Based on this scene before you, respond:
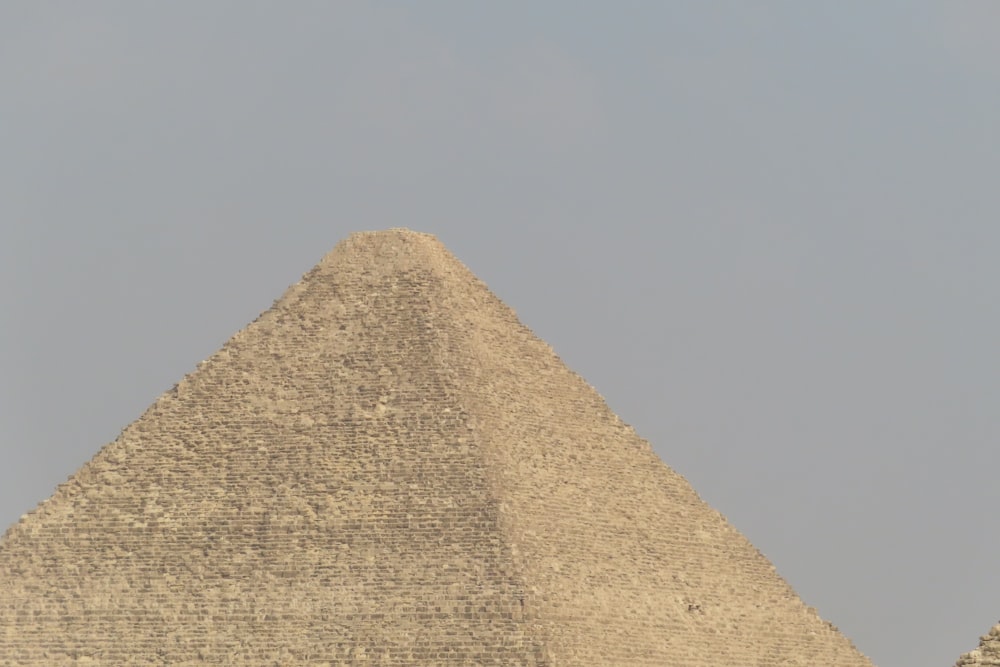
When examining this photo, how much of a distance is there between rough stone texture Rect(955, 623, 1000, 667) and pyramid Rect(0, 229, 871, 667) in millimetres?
12709

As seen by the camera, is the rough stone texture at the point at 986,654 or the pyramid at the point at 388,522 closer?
the rough stone texture at the point at 986,654

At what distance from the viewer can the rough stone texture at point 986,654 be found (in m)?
60.4

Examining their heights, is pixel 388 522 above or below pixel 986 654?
above

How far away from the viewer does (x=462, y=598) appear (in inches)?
2891

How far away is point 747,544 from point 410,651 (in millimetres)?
11581

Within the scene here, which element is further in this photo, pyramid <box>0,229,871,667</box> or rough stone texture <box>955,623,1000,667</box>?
pyramid <box>0,229,871,667</box>

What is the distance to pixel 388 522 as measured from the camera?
7575 centimetres

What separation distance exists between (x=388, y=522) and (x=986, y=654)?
18.1 meters

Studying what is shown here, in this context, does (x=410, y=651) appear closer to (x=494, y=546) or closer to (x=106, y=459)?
(x=494, y=546)

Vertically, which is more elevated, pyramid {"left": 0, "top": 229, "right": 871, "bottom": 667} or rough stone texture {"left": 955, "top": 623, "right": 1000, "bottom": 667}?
pyramid {"left": 0, "top": 229, "right": 871, "bottom": 667}

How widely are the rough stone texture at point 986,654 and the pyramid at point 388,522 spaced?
12709 millimetres

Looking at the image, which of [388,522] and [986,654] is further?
[388,522]

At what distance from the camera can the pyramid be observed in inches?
2918

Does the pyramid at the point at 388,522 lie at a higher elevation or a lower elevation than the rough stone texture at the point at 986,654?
higher
